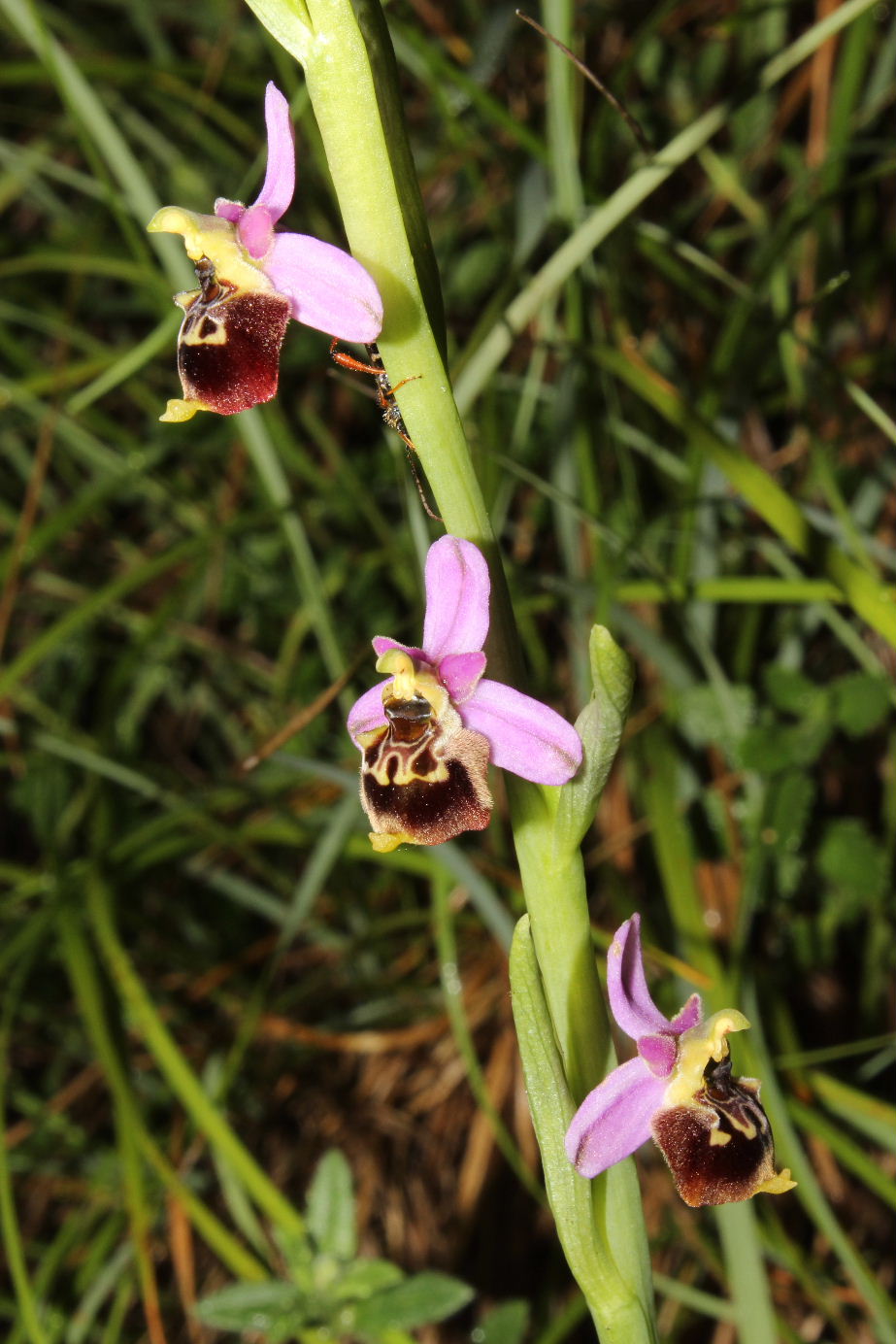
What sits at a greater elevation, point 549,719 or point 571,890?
point 549,719

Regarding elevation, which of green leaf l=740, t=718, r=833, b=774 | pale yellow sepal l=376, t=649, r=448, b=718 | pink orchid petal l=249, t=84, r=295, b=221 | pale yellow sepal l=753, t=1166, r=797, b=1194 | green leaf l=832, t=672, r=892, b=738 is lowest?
pale yellow sepal l=753, t=1166, r=797, b=1194

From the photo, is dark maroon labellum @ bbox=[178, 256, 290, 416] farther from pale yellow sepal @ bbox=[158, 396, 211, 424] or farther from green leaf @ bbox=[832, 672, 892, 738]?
green leaf @ bbox=[832, 672, 892, 738]

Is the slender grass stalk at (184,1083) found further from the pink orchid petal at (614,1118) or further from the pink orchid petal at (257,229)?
the pink orchid petal at (257,229)

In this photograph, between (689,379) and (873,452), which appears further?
(689,379)

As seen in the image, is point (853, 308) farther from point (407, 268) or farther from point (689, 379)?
point (407, 268)

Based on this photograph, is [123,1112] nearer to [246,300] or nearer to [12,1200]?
[12,1200]

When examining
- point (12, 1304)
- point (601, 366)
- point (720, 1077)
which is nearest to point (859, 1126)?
point (720, 1077)

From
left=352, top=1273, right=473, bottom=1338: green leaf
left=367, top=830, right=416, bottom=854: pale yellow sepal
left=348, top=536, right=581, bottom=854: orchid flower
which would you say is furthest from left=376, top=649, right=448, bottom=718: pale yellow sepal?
left=352, top=1273, right=473, bottom=1338: green leaf
